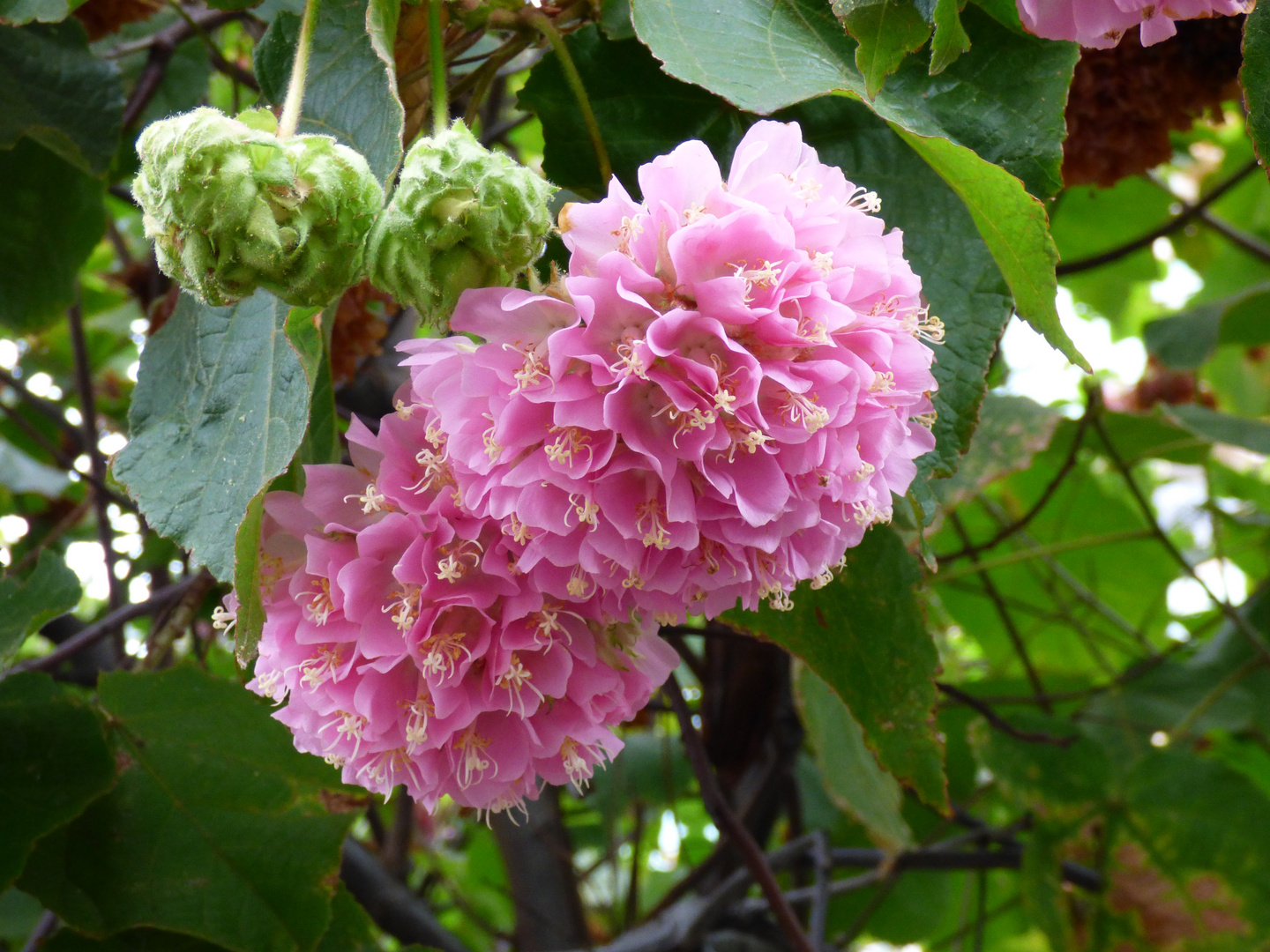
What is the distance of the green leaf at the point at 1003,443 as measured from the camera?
1.07 meters

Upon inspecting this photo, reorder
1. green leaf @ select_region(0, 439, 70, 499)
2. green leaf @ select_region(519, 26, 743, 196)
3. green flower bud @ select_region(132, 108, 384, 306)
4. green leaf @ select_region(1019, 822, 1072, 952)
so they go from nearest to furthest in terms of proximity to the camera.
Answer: green flower bud @ select_region(132, 108, 384, 306)
green leaf @ select_region(519, 26, 743, 196)
green leaf @ select_region(1019, 822, 1072, 952)
green leaf @ select_region(0, 439, 70, 499)

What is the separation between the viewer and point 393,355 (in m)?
1.14

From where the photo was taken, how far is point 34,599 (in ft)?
2.67

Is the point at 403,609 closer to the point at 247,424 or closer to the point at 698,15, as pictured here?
the point at 247,424

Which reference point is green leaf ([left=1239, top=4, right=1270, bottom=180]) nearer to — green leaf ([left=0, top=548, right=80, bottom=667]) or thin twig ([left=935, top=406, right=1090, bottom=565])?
thin twig ([left=935, top=406, right=1090, bottom=565])

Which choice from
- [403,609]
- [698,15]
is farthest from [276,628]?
[698,15]

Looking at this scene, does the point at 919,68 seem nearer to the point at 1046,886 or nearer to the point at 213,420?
the point at 213,420

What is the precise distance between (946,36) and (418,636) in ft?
1.45

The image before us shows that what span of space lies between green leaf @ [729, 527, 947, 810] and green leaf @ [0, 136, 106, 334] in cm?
83

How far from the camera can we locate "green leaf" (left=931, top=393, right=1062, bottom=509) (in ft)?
3.52

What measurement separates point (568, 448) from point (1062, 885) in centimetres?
101

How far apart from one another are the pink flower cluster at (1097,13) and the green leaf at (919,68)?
1 centimetres

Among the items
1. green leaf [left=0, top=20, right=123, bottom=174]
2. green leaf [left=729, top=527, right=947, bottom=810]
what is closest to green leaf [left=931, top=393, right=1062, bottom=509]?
green leaf [left=729, top=527, right=947, bottom=810]

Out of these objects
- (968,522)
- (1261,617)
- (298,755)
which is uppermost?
(298,755)
